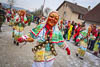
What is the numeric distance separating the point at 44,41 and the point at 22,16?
12.2 ft

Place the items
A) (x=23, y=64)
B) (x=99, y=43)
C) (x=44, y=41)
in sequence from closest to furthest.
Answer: (x=44, y=41)
(x=23, y=64)
(x=99, y=43)

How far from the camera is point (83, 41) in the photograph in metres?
5.78

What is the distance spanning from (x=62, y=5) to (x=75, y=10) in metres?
5.22

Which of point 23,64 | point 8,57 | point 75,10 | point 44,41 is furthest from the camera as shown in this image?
point 75,10

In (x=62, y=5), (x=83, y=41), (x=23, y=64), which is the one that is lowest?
(x=23, y=64)

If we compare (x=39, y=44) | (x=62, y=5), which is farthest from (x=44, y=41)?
(x=62, y=5)

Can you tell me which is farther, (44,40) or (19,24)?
(19,24)

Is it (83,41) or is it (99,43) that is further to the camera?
(99,43)

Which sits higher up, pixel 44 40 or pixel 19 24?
pixel 19 24

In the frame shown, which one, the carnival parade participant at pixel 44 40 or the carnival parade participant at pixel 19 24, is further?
the carnival parade participant at pixel 19 24

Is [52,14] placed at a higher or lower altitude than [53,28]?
higher

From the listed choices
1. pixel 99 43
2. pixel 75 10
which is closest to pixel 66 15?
pixel 75 10

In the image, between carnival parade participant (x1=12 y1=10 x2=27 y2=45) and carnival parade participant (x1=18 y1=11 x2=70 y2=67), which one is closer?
carnival parade participant (x1=18 y1=11 x2=70 y2=67)

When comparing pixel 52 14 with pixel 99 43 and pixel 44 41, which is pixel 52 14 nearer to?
pixel 44 41
